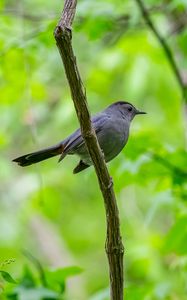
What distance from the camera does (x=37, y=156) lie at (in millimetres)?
4152

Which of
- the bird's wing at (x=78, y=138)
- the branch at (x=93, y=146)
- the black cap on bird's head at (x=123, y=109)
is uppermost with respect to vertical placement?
the black cap on bird's head at (x=123, y=109)

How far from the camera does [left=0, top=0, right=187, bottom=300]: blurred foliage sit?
420cm

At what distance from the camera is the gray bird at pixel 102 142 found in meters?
3.91

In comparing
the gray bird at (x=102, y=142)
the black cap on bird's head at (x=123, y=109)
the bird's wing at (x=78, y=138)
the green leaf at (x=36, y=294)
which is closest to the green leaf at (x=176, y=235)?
the gray bird at (x=102, y=142)

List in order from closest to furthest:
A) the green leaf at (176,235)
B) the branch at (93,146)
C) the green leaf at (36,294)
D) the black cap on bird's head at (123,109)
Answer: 1. the branch at (93,146)
2. the green leaf at (36,294)
3. the green leaf at (176,235)
4. the black cap on bird's head at (123,109)

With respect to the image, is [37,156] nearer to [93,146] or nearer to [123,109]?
[123,109]

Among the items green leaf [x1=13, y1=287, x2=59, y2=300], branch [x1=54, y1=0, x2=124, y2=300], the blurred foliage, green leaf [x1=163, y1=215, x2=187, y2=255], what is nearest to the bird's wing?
the blurred foliage

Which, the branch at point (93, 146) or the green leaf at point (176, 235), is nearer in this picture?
the branch at point (93, 146)

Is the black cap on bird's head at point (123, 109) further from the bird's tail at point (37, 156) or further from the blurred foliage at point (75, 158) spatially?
the bird's tail at point (37, 156)

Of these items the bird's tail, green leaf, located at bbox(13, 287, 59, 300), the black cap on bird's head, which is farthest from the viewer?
the black cap on bird's head

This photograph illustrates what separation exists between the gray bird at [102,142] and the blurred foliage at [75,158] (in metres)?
0.13

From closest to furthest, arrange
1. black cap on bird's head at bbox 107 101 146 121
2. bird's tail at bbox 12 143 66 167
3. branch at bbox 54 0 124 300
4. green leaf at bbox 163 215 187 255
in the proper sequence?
branch at bbox 54 0 124 300, green leaf at bbox 163 215 187 255, bird's tail at bbox 12 143 66 167, black cap on bird's head at bbox 107 101 146 121

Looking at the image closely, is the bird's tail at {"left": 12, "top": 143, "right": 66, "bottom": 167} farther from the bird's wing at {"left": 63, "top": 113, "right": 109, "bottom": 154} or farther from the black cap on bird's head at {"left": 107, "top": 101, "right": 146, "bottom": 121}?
the black cap on bird's head at {"left": 107, "top": 101, "right": 146, "bottom": 121}

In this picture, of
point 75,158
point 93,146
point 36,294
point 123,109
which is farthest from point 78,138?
point 75,158
